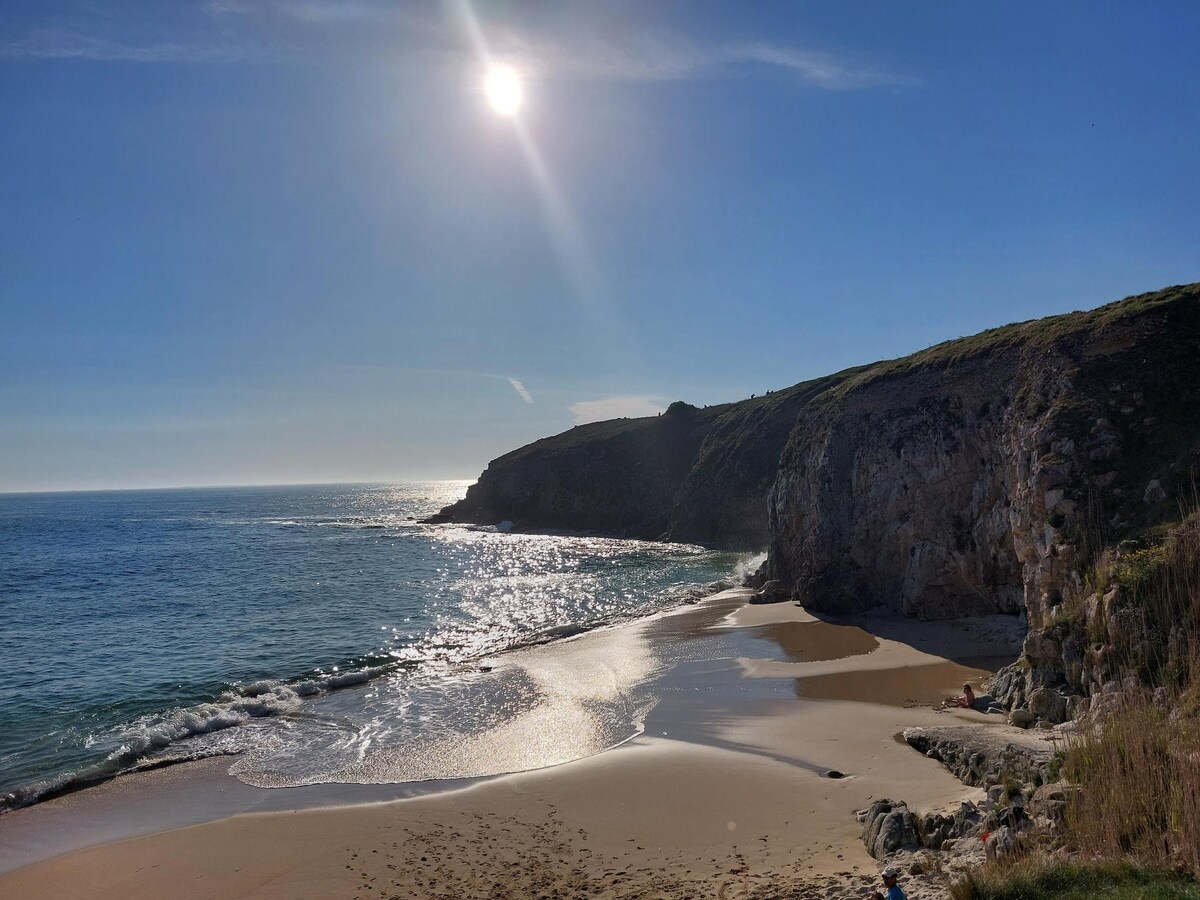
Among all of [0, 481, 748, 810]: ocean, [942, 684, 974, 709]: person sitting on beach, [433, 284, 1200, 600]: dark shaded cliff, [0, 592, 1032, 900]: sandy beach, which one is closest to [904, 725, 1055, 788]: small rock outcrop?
[0, 592, 1032, 900]: sandy beach

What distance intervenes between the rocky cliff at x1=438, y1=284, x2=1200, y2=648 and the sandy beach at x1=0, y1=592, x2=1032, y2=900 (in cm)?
511

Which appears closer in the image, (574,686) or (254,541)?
(574,686)

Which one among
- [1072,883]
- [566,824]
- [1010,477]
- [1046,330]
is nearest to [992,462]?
[1010,477]

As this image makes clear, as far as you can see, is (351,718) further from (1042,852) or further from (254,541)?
(254,541)

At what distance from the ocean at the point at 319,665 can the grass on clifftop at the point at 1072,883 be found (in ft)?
32.4

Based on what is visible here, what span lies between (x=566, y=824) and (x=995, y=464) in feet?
60.6

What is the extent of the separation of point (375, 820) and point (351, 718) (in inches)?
283

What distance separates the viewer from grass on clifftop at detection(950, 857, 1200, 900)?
224 inches

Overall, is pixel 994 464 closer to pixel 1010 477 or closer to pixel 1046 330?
pixel 1010 477

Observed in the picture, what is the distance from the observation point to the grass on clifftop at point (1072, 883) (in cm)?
569

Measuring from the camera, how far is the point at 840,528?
29719 mm

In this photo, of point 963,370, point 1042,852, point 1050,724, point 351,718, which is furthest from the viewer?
point 963,370

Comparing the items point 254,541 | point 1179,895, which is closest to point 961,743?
point 1179,895

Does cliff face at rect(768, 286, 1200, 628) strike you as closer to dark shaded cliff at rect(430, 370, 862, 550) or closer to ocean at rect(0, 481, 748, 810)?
ocean at rect(0, 481, 748, 810)
